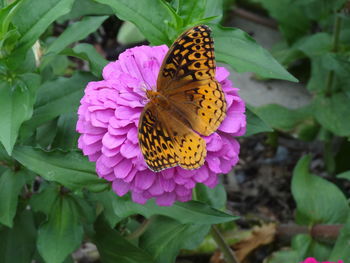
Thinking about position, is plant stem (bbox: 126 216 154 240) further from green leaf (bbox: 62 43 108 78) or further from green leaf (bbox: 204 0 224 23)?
green leaf (bbox: 204 0 224 23)

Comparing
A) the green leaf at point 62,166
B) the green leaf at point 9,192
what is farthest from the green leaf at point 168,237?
the green leaf at point 9,192

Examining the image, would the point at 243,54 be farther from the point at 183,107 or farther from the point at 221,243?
the point at 221,243

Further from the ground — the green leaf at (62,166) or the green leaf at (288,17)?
the green leaf at (62,166)

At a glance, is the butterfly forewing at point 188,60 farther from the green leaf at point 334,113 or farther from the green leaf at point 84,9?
the green leaf at point 334,113

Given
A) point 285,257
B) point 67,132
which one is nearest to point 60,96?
point 67,132

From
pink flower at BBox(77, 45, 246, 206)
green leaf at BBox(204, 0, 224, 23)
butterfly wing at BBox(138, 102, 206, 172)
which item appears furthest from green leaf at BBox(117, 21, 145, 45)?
butterfly wing at BBox(138, 102, 206, 172)

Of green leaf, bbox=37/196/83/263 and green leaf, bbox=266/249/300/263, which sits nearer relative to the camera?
green leaf, bbox=37/196/83/263

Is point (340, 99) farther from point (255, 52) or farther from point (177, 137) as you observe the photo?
point (177, 137)

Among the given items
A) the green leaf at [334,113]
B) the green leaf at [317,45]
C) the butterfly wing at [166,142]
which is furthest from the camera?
the green leaf at [317,45]
